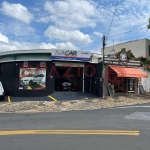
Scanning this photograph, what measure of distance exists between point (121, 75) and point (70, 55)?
5.22 metres

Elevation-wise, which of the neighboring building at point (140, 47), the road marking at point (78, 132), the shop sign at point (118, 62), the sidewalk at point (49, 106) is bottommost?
the sidewalk at point (49, 106)

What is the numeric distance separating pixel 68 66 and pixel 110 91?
4869 mm

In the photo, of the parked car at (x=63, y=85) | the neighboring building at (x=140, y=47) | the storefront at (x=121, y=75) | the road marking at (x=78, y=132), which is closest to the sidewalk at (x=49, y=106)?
the storefront at (x=121, y=75)

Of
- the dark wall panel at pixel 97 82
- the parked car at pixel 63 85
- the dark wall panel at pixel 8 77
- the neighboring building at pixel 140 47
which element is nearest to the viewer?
the dark wall panel at pixel 97 82

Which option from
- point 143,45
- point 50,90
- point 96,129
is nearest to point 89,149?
point 96,129

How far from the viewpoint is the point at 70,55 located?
724 inches

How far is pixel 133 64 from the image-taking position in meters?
20.0

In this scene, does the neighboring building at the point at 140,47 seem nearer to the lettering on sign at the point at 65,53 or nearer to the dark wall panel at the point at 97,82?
the dark wall panel at the point at 97,82

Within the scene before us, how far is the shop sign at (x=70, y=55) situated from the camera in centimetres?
1788

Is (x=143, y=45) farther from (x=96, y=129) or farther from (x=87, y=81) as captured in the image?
(x=96, y=129)

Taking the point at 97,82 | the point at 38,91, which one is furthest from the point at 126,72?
the point at 38,91

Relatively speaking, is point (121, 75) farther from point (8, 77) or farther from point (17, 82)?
point (8, 77)

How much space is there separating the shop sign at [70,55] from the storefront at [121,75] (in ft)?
6.76

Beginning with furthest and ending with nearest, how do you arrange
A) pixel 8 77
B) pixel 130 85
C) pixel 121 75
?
pixel 130 85
pixel 8 77
pixel 121 75
